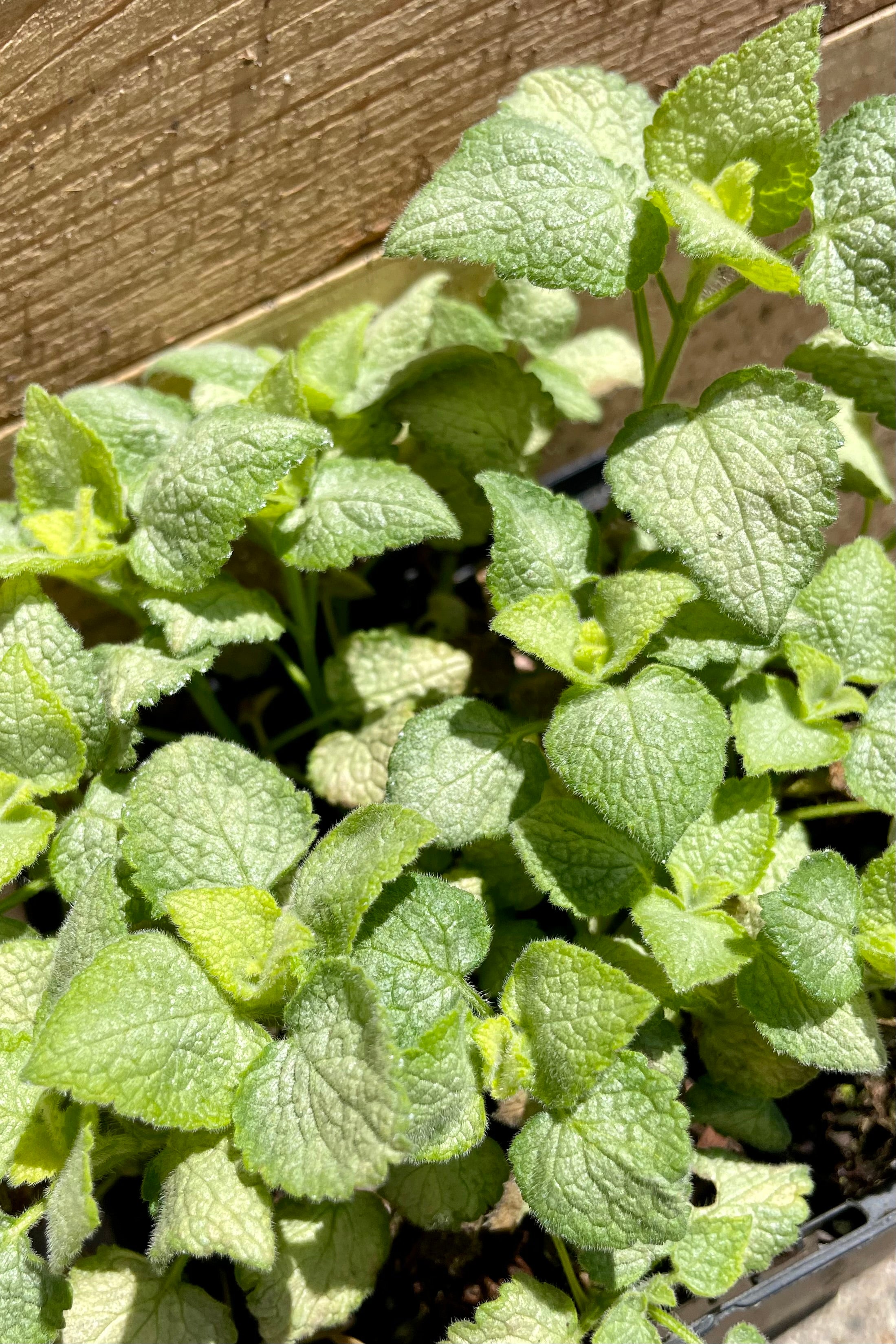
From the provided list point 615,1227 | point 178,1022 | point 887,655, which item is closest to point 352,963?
point 178,1022

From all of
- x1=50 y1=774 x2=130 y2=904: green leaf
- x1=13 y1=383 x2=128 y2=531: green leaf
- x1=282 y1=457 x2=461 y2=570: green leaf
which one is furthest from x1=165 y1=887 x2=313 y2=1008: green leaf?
x1=13 y1=383 x2=128 y2=531: green leaf

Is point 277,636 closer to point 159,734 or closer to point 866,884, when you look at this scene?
point 159,734

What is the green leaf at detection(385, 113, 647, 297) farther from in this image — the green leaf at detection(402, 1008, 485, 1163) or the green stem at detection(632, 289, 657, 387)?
the green leaf at detection(402, 1008, 485, 1163)

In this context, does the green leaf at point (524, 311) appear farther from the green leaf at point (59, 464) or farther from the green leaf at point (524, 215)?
the green leaf at point (59, 464)

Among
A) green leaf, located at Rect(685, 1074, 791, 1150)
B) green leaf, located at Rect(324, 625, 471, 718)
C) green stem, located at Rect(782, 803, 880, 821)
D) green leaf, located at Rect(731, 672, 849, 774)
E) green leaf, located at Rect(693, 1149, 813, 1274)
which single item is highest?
green leaf, located at Rect(324, 625, 471, 718)

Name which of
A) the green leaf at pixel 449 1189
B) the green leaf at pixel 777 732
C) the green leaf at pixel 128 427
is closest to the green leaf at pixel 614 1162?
the green leaf at pixel 449 1189
